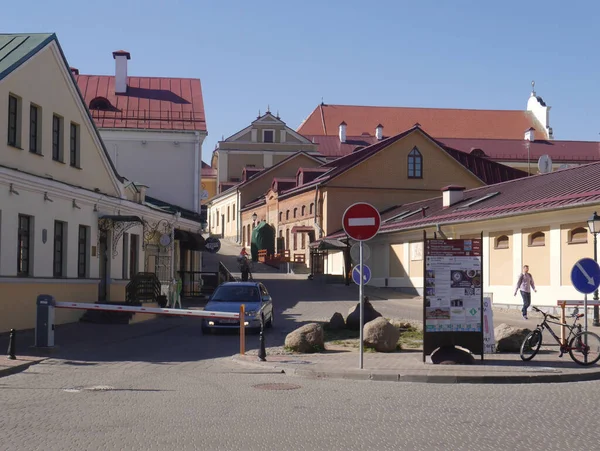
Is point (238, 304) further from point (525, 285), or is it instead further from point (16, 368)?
point (525, 285)

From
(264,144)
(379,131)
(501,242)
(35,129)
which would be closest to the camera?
(35,129)

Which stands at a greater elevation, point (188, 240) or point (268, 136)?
point (268, 136)

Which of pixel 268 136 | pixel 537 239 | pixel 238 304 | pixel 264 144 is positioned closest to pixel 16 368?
pixel 238 304

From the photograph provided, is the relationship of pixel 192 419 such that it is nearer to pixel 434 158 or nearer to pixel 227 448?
pixel 227 448

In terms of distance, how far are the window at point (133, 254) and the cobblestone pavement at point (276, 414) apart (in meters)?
16.8

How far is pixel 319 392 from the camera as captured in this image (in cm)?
1230

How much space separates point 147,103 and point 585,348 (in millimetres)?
34467

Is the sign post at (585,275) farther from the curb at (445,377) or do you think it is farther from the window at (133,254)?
the window at (133,254)

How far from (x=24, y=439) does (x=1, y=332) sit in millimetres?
12501

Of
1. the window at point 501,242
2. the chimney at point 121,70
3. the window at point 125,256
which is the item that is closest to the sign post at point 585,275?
the window at point 501,242

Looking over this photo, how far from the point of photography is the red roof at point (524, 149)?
8738 cm

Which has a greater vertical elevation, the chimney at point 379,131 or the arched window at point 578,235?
the chimney at point 379,131

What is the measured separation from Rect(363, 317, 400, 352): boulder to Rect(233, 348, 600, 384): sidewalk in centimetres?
42

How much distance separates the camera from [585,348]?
607 inches
